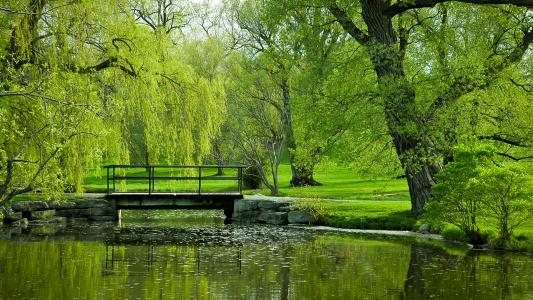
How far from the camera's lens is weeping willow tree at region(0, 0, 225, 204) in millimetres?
16328

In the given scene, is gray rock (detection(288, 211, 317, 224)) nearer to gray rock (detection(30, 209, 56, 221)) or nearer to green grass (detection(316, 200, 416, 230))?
green grass (detection(316, 200, 416, 230))

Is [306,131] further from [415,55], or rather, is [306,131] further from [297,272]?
[297,272]

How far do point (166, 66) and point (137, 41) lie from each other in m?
1.43

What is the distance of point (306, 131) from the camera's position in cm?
2322

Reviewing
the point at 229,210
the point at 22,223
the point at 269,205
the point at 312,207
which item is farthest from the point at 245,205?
the point at 22,223

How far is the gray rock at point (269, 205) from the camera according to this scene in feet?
85.1

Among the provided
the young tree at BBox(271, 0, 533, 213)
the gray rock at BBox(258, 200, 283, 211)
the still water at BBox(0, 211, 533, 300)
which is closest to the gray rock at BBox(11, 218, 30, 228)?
the still water at BBox(0, 211, 533, 300)

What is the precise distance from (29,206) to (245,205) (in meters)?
7.39

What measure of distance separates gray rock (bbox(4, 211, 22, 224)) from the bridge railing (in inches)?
128

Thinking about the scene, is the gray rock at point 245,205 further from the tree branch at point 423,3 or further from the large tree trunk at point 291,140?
the tree branch at point 423,3

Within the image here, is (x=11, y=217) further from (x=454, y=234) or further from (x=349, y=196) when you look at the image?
(x=454, y=234)

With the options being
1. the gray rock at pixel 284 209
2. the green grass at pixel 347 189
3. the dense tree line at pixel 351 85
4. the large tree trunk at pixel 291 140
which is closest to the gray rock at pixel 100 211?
the dense tree line at pixel 351 85

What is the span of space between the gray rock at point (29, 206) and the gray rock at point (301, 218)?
8402mm

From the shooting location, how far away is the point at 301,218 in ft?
82.2
